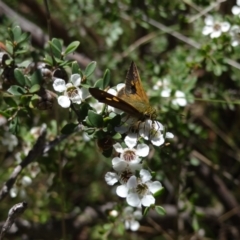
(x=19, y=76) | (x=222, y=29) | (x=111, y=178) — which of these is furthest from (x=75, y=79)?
(x=222, y=29)

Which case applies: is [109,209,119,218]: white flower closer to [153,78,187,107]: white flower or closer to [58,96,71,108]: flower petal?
[153,78,187,107]: white flower

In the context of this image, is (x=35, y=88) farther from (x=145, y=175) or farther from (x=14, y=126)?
(x=145, y=175)

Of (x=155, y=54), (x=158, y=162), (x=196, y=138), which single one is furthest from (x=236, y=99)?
(x=155, y=54)

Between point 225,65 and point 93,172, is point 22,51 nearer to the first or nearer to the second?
point 225,65

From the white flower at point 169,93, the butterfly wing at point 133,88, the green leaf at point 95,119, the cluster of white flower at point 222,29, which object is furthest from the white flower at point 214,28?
the green leaf at point 95,119

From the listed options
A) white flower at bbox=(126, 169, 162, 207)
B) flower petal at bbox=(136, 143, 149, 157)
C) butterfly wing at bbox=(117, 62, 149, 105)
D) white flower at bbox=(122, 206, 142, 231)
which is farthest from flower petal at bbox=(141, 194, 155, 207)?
white flower at bbox=(122, 206, 142, 231)

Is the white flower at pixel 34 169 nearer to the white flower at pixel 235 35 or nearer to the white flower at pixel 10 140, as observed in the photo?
the white flower at pixel 10 140
